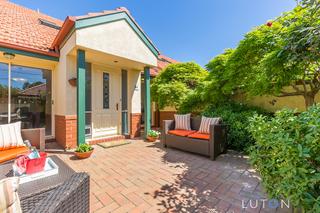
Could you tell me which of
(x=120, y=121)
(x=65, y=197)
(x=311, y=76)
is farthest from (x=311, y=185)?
(x=120, y=121)

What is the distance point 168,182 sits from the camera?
2.86m

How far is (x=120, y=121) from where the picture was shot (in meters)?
6.40

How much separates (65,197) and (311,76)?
17.2ft

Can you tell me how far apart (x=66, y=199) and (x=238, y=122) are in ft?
15.0

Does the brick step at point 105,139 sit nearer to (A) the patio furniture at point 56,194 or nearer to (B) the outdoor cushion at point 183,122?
(B) the outdoor cushion at point 183,122

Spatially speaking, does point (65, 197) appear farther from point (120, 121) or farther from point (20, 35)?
point (20, 35)

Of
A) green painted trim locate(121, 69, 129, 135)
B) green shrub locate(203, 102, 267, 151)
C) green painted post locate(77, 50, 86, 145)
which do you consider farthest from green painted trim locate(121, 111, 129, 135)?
green shrub locate(203, 102, 267, 151)

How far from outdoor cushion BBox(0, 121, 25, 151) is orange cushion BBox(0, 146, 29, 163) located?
0.46 ft

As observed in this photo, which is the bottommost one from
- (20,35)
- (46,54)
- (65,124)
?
(65,124)

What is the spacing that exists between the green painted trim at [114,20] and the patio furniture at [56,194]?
12.5ft

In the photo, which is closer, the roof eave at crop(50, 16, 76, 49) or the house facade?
the roof eave at crop(50, 16, 76, 49)

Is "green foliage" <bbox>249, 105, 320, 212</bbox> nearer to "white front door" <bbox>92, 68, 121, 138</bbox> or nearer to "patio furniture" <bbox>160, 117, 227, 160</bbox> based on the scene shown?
"patio furniture" <bbox>160, 117, 227, 160</bbox>

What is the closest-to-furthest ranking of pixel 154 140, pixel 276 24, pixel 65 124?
1. pixel 276 24
2. pixel 65 124
3. pixel 154 140

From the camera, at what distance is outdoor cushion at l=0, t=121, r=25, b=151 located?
3088mm
